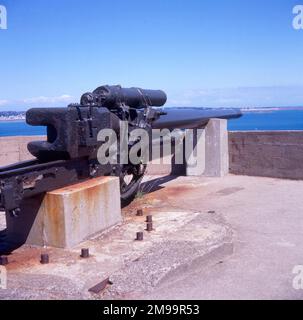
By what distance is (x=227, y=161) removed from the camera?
10.4 meters

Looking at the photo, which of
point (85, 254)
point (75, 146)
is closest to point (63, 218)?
point (85, 254)

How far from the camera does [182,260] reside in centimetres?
436

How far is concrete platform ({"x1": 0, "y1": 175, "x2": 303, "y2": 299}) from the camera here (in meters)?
3.90

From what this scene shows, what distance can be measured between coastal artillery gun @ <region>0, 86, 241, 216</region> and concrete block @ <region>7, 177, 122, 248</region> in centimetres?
20

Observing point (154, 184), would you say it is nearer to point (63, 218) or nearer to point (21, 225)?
point (21, 225)

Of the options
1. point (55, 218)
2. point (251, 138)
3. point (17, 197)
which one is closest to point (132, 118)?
point (55, 218)

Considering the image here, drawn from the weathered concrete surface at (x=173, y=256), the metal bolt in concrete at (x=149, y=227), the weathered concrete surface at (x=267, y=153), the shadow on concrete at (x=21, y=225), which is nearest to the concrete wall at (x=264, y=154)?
the weathered concrete surface at (x=267, y=153)

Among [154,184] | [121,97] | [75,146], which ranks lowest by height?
[154,184]

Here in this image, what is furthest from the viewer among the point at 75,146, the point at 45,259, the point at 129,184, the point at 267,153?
the point at 267,153

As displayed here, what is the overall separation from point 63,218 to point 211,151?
18.9 ft
